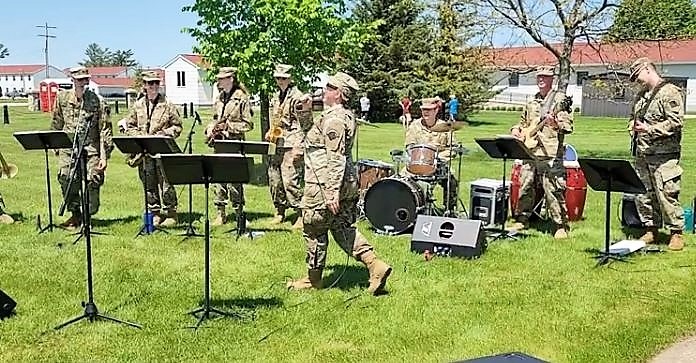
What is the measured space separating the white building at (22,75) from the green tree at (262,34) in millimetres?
124112

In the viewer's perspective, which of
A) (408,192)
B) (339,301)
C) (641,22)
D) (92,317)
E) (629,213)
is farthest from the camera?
(641,22)

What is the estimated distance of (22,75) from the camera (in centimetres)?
13212

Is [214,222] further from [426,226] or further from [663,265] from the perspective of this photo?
[663,265]

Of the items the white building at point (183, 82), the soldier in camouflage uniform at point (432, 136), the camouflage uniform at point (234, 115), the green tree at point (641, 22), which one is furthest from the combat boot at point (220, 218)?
the white building at point (183, 82)

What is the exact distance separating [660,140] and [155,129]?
627cm

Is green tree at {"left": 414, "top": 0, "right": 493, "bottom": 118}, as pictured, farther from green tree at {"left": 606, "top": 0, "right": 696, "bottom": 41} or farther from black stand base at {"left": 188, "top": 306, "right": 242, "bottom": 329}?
black stand base at {"left": 188, "top": 306, "right": 242, "bottom": 329}

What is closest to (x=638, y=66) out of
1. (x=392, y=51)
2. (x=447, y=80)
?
(x=447, y=80)

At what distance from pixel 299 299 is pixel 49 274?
2757mm

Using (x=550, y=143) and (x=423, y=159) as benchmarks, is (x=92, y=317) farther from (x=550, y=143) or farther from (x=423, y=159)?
(x=550, y=143)

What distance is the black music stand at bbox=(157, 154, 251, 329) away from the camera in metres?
6.30

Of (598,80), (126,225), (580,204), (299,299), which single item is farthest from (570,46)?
(299,299)

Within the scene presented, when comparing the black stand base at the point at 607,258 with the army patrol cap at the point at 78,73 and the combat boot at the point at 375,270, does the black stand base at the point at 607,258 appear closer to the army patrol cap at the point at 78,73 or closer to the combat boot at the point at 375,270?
the combat boot at the point at 375,270

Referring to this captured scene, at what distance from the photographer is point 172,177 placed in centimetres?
647

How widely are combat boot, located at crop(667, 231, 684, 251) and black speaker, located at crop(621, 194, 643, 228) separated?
105 centimetres
